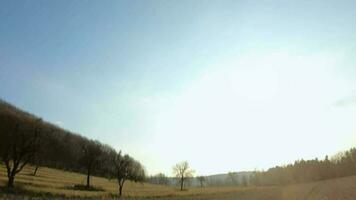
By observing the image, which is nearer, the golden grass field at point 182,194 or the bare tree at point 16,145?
the golden grass field at point 182,194

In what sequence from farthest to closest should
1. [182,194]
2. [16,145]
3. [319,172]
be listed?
[319,172], [182,194], [16,145]

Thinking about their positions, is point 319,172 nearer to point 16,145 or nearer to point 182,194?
point 182,194

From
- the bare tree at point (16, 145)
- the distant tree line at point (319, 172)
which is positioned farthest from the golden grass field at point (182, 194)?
the distant tree line at point (319, 172)

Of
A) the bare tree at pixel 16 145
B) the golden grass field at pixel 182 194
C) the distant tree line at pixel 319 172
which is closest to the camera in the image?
the golden grass field at pixel 182 194

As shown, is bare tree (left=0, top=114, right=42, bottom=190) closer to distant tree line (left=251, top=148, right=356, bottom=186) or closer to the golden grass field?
the golden grass field

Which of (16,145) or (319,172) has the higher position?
(16,145)

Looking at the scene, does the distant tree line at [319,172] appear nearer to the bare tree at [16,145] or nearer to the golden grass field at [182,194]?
the golden grass field at [182,194]

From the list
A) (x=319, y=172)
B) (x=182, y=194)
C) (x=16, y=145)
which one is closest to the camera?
(x=16, y=145)

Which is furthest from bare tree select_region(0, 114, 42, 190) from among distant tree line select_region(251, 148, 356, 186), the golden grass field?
distant tree line select_region(251, 148, 356, 186)

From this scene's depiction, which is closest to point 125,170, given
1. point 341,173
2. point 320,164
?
point 341,173

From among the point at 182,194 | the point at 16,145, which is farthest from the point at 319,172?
the point at 16,145

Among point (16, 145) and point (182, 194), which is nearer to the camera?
point (16, 145)

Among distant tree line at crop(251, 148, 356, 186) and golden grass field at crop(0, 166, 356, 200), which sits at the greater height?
distant tree line at crop(251, 148, 356, 186)

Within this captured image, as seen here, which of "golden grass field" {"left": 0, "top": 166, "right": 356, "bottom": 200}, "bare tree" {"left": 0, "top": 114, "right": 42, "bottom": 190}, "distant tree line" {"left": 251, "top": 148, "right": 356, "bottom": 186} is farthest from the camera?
"distant tree line" {"left": 251, "top": 148, "right": 356, "bottom": 186}
